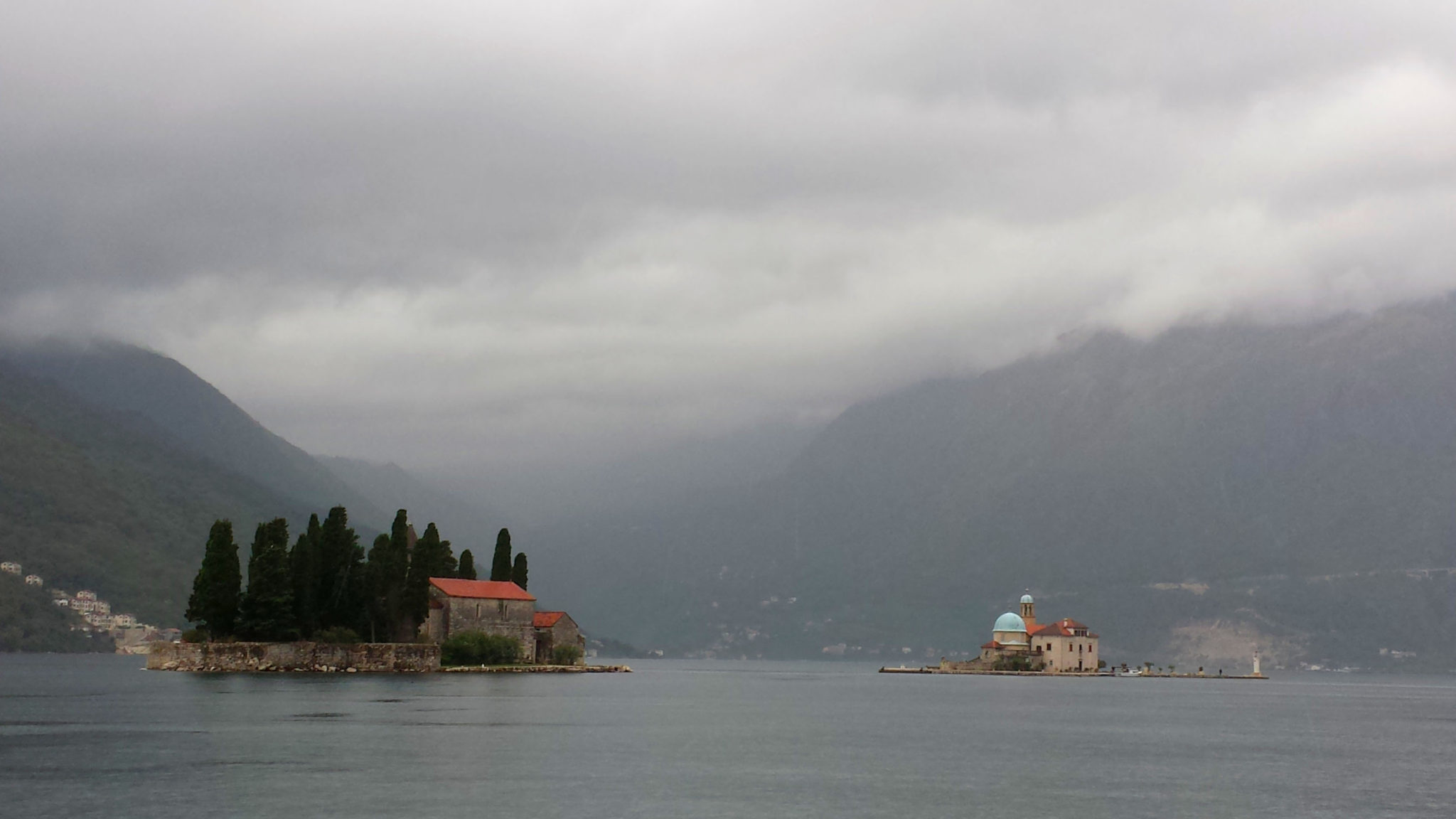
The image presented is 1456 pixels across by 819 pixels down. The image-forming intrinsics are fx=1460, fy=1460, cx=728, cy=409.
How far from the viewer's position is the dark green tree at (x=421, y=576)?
396 ft

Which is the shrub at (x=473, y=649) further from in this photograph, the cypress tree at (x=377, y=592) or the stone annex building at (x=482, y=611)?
the cypress tree at (x=377, y=592)

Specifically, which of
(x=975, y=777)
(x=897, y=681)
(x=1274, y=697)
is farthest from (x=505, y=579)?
(x=975, y=777)

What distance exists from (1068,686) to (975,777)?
118 metres

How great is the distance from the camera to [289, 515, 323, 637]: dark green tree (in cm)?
11756

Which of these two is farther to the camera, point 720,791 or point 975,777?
point 975,777

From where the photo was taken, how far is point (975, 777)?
56875mm

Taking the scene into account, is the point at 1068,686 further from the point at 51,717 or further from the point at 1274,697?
the point at 51,717

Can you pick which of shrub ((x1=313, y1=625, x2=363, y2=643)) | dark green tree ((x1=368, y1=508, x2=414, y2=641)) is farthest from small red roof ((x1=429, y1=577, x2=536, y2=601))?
shrub ((x1=313, y1=625, x2=363, y2=643))

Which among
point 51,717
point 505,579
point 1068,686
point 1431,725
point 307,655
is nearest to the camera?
point 51,717

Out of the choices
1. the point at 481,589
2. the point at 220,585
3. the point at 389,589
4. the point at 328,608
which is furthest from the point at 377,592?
the point at 481,589

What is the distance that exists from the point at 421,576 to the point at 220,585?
16.0 metres

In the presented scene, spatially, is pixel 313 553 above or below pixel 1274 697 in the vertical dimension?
above

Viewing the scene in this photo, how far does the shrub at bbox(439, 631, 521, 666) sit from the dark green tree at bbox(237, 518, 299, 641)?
15360 mm

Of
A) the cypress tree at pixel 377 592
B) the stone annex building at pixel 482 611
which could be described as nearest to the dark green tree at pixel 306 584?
the cypress tree at pixel 377 592
